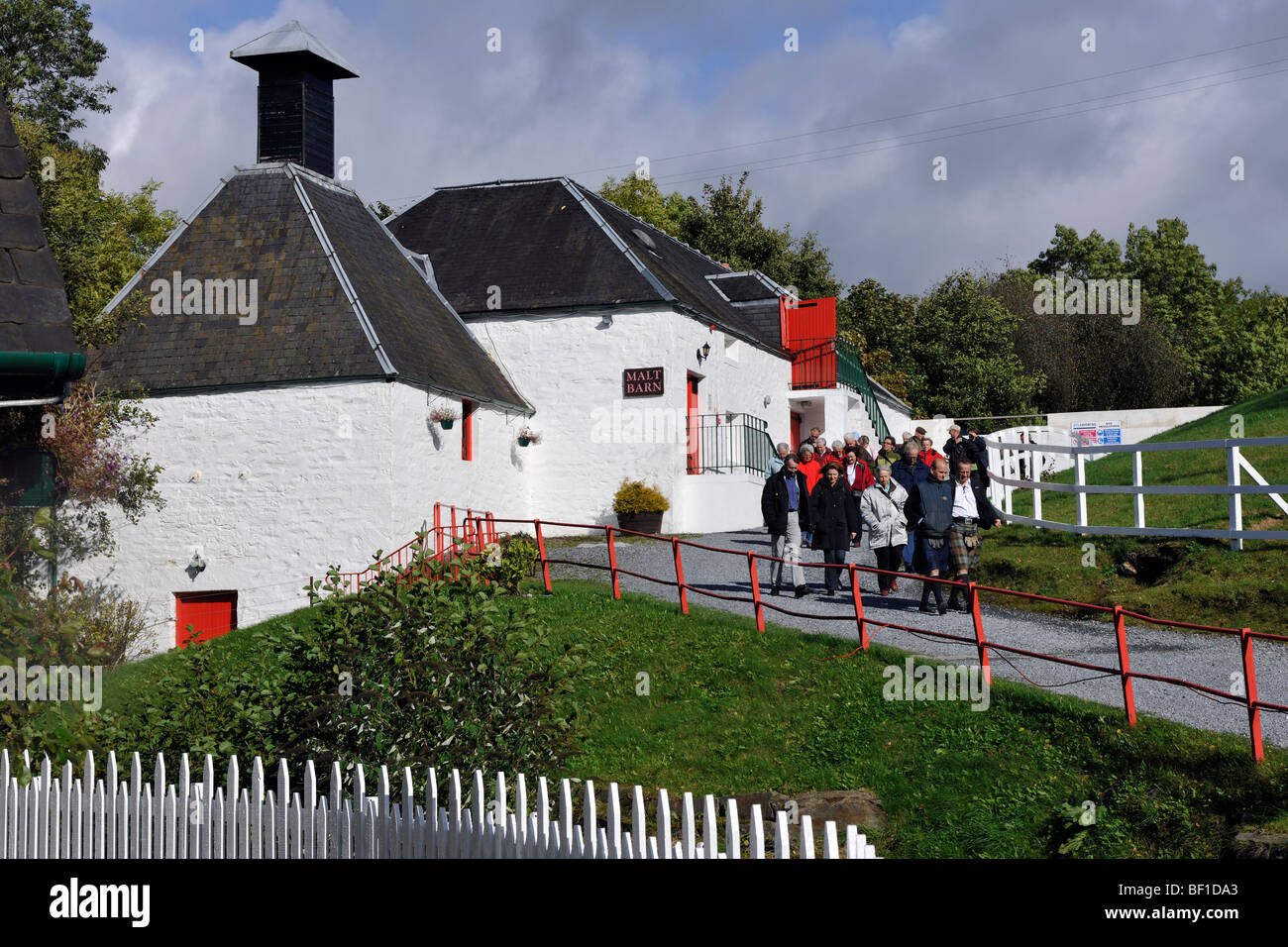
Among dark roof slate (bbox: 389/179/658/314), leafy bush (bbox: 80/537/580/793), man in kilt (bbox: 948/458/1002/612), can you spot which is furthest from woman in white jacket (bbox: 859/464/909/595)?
dark roof slate (bbox: 389/179/658/314)

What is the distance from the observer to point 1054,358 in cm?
4891

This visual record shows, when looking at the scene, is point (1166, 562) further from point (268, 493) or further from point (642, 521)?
point (268, 493)

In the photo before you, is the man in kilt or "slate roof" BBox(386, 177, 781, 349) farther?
"slate roof" BBox(386, 177, 781, 349)

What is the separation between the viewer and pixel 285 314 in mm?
20750

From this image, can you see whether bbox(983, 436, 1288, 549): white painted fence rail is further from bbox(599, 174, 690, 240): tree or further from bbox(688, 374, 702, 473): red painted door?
bbox(599, 174, 690, 240): tree

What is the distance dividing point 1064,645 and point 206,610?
13.4m

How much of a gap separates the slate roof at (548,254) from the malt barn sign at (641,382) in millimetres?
1405

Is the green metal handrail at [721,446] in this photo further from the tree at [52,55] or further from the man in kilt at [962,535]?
the tree at [52,55]

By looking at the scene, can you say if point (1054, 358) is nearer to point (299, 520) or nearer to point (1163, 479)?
point (1163, 479)

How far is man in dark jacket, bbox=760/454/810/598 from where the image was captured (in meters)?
15.1

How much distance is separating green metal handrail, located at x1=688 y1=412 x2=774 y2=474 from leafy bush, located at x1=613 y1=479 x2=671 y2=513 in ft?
4.44

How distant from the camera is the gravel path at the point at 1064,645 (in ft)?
32.6
